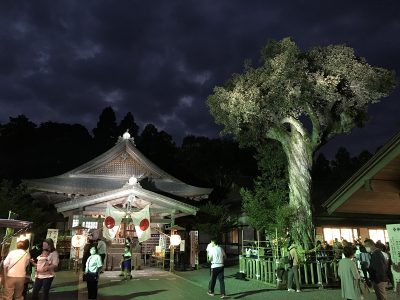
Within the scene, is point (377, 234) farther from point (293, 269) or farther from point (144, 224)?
point (144, 224)

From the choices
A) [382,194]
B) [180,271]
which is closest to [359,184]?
[382,194]

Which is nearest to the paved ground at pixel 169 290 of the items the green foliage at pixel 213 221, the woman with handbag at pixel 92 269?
the woman with handbag at pixel 92 269

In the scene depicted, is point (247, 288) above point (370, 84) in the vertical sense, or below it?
below

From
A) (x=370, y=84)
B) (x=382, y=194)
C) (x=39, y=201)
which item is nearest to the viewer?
(x=382, y=194)

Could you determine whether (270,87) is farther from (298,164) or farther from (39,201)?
(39,201)

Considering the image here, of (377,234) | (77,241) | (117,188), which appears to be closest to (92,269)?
(77,241)

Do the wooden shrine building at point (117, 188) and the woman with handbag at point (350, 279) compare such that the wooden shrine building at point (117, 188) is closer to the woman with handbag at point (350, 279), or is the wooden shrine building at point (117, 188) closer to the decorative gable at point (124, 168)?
the decorative gable at point (124, 168)

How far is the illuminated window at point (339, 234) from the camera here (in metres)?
23.5

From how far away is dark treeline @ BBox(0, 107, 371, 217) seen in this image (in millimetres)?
43188

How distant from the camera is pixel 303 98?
631 inches

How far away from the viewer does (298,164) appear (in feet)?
52.6

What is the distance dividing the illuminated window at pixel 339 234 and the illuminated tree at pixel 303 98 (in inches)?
372

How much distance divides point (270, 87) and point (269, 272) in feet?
28.6

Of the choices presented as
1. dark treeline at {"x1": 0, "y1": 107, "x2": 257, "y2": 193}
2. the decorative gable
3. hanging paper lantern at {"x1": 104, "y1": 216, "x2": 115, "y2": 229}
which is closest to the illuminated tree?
hanging paper lantern at {"x1": 104, "y1": 216, "x2": 115, "y2": 229}
